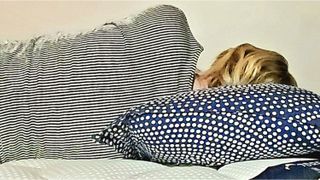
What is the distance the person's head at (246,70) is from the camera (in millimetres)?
1235

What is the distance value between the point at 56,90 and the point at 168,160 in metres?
0.34

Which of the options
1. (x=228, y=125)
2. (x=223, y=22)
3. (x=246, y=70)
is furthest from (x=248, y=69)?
(x=223, y=22)

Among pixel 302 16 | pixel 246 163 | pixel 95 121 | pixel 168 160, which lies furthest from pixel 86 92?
pixel 302 16

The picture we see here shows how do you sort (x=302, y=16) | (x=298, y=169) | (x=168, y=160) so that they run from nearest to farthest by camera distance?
1. (x=298, y=169)
2. (x=168, y=160)
3. (x=302, y=16)

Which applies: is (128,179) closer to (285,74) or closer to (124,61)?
(124,61)

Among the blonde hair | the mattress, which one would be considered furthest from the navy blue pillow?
the blonde hair

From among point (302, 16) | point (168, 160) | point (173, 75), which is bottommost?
point (168, 160)

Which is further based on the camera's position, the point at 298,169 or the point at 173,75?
the point at 173,75

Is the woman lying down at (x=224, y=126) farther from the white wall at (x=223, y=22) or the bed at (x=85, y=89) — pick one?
the white wall at (x=223, y=22)

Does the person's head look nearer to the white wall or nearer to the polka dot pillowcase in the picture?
the polka dot pillowcase

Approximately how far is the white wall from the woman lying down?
67 centimetres

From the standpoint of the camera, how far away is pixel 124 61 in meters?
1.26

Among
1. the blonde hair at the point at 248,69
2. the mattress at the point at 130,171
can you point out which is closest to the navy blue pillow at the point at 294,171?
the mattress at the point at 130,171

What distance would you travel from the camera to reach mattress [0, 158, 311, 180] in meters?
0.91
